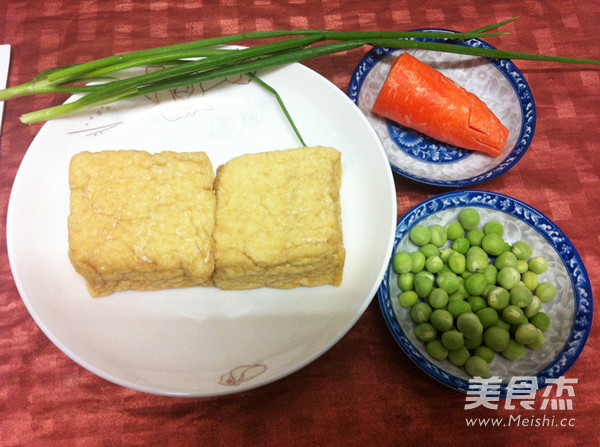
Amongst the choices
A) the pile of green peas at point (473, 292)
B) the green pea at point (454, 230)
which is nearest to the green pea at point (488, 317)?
the pile of green peas at point (473, 292)

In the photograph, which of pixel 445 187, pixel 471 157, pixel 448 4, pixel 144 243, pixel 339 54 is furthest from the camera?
pixel 448 4

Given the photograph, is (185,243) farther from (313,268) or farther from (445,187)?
(445,187)

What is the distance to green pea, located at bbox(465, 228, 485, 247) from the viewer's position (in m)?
2.27

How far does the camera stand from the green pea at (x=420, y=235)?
2.22 m

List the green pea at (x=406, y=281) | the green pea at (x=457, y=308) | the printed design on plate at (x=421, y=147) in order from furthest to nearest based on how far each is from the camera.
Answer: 1. the printed design on plate at (x=421, y=147)
2. the green pea at (x=406, y=281)
3. the green pea at (x=457, y=308)

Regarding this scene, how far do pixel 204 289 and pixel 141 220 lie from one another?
475mm

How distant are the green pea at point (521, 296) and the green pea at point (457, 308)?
9.6 inches

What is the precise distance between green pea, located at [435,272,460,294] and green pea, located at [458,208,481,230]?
12.0 inches

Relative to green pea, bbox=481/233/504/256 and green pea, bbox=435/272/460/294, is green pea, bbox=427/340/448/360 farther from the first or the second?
green pea, bbox=481/233/504/256

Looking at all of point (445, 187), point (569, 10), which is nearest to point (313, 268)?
point (445, 187)

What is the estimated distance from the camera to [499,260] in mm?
2213

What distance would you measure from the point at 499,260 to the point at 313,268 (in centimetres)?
106

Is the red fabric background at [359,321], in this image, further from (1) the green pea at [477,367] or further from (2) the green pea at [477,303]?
(2) the green pea at [477,303]

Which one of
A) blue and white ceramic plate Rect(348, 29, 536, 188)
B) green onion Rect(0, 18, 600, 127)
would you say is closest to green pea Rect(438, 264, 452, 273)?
blue and white ceramic plate Rect(348, 29, 536, 188)
